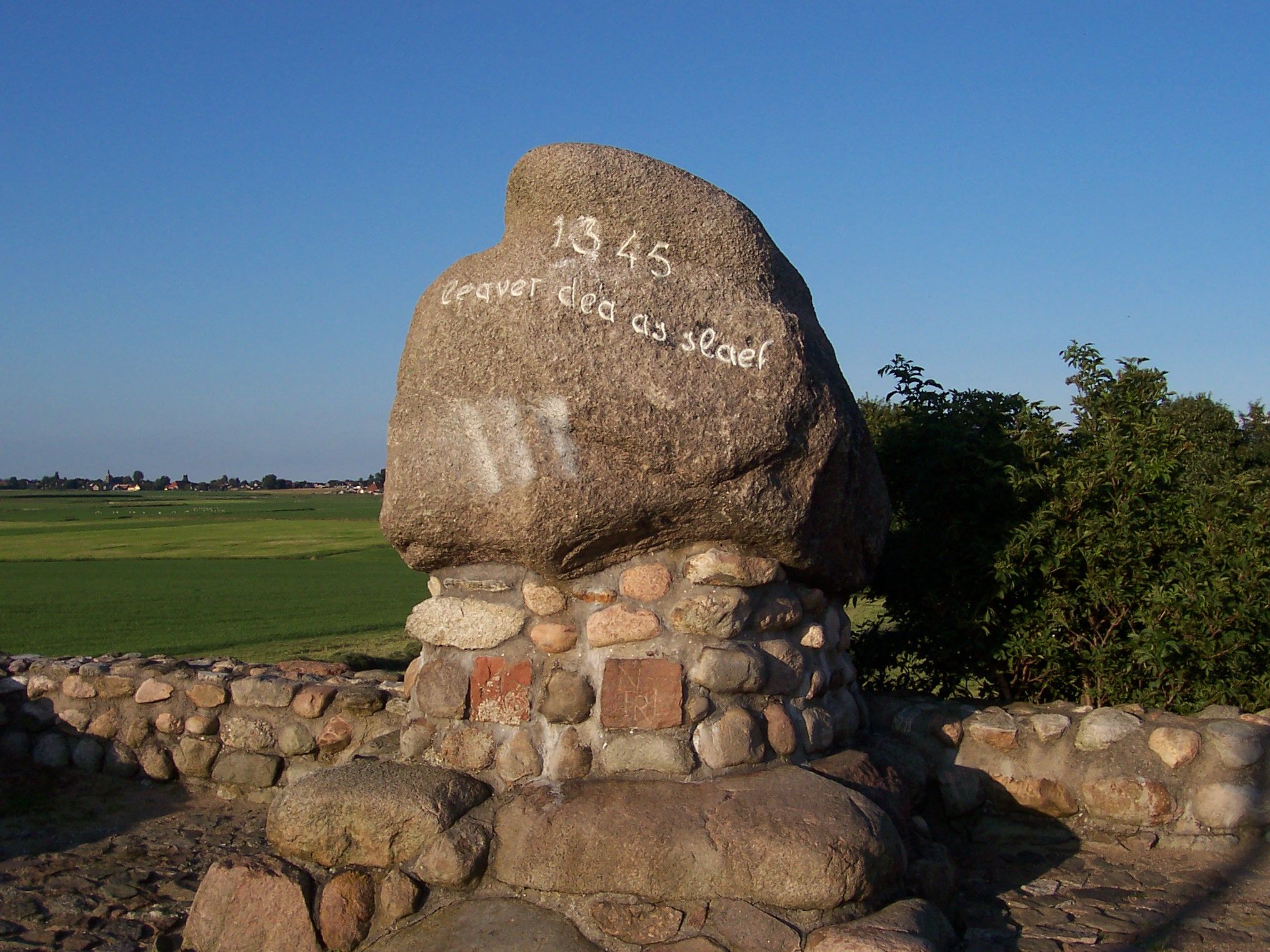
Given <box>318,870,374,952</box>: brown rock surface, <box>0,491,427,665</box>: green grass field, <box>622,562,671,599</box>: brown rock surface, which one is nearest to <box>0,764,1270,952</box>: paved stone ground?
<box>318,870,374,952</box>: brown rock surface

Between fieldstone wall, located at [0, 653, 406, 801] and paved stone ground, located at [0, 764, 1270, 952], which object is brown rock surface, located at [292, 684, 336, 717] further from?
paved stone ground, located at [0, 764, 1270, 952]

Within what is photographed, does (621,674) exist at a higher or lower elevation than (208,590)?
higher

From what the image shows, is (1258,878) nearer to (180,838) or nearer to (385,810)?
(385,810)

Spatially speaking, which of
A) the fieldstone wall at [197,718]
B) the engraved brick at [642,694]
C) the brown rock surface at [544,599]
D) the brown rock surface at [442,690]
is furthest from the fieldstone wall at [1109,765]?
the fieldstone wall at [197,718]

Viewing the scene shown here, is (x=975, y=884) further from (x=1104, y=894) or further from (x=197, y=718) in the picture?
(x=197, y=718)

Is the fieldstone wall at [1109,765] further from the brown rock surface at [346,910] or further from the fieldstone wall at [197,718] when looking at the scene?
the fieldstone wall at [197,718]

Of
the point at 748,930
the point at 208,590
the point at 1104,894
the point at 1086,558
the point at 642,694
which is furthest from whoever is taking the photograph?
the point at 208,590

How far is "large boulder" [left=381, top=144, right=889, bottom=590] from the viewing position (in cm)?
346

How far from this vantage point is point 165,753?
5094mm

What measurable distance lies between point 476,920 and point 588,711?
773mm

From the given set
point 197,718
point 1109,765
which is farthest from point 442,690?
point 1109,765

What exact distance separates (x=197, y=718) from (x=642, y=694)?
2638mm

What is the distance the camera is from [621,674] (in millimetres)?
3545

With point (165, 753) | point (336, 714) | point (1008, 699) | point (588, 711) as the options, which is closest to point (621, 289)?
point (588, 711)
